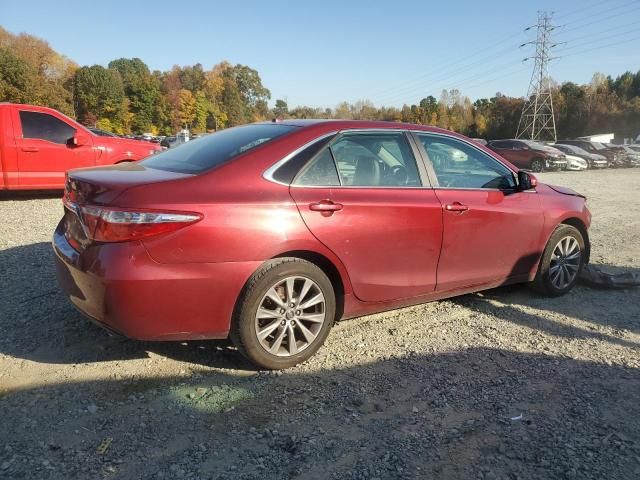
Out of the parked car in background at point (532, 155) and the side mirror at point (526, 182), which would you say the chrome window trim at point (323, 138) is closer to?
the side mirror at point (526, 182)

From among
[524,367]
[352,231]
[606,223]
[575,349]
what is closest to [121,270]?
[352,231]

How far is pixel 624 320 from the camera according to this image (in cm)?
432

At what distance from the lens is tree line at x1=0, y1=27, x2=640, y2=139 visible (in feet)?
209

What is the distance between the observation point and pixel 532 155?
25031 mm

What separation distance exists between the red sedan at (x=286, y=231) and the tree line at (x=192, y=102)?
4680cm

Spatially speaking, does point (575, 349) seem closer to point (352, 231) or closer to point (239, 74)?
point (352, 231)

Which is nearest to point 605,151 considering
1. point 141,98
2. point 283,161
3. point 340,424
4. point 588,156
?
point 588,156

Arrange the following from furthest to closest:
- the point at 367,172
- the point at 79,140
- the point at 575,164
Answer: the point at 575,164 < the point at 79,140 < the point at 367,172

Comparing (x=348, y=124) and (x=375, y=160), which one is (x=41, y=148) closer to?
(x=348, y=124)

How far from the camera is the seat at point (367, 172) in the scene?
358 cm

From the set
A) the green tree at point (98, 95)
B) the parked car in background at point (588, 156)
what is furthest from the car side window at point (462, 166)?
the green tree at point (98, 95)

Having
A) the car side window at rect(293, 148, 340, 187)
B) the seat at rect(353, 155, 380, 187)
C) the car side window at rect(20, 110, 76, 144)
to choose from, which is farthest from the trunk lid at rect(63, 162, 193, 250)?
the car side window at rect(20, 110, 76, 144)

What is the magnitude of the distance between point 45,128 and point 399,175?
26.0 feet

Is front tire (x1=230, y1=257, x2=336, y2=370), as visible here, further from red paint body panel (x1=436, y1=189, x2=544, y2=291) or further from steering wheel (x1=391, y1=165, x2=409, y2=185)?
red paint body panel (x1=436, y1=189, x2=544, y2=291)
